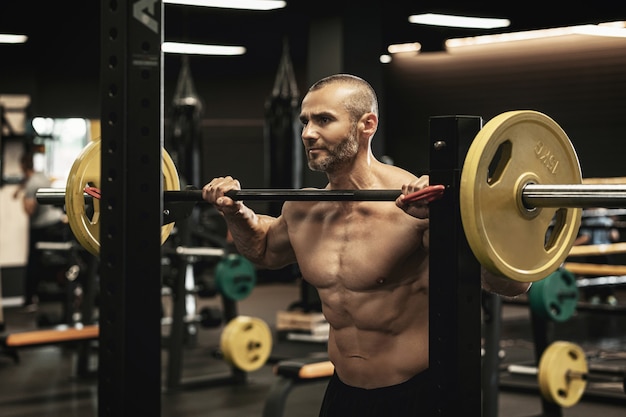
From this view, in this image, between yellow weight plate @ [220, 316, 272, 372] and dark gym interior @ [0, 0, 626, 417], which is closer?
dark gym interior @ [0, 0, 626, 417]

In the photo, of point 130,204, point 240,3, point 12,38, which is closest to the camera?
point 130,204

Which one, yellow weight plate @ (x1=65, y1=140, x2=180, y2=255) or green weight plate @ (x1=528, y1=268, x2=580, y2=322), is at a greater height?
yellow weight plate @ (x1=65, y1=140, x2=180, y2=255)

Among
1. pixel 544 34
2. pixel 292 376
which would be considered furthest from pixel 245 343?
pixel 544 34

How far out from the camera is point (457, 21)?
7.68 m

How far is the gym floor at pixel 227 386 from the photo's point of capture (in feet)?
17.2

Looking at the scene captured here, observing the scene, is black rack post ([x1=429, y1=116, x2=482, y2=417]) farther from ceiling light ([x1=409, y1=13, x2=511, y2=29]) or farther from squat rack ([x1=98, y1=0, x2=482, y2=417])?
ceiling light ([x1=409, y1=13, x2=511, y2=29])

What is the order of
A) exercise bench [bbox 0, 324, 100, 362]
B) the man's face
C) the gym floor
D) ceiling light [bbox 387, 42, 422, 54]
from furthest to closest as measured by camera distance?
ceiling light [bbox 387, 42, 422, 54]
exercise bench [bbox 0, 324, 100, 362]
the gym floor
the man's face

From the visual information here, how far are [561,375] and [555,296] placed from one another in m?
0.56

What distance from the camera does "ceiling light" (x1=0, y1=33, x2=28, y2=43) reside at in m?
9.52

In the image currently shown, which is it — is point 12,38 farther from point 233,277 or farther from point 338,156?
point 338,156

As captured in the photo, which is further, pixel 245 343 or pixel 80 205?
pixel 245 343

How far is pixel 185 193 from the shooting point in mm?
2039

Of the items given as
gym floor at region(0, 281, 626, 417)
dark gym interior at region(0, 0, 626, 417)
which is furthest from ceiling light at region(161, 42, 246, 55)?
gym floor at region(0, 281, 626, 417)

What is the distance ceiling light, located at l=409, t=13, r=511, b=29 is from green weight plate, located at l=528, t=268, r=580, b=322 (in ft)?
9.99
